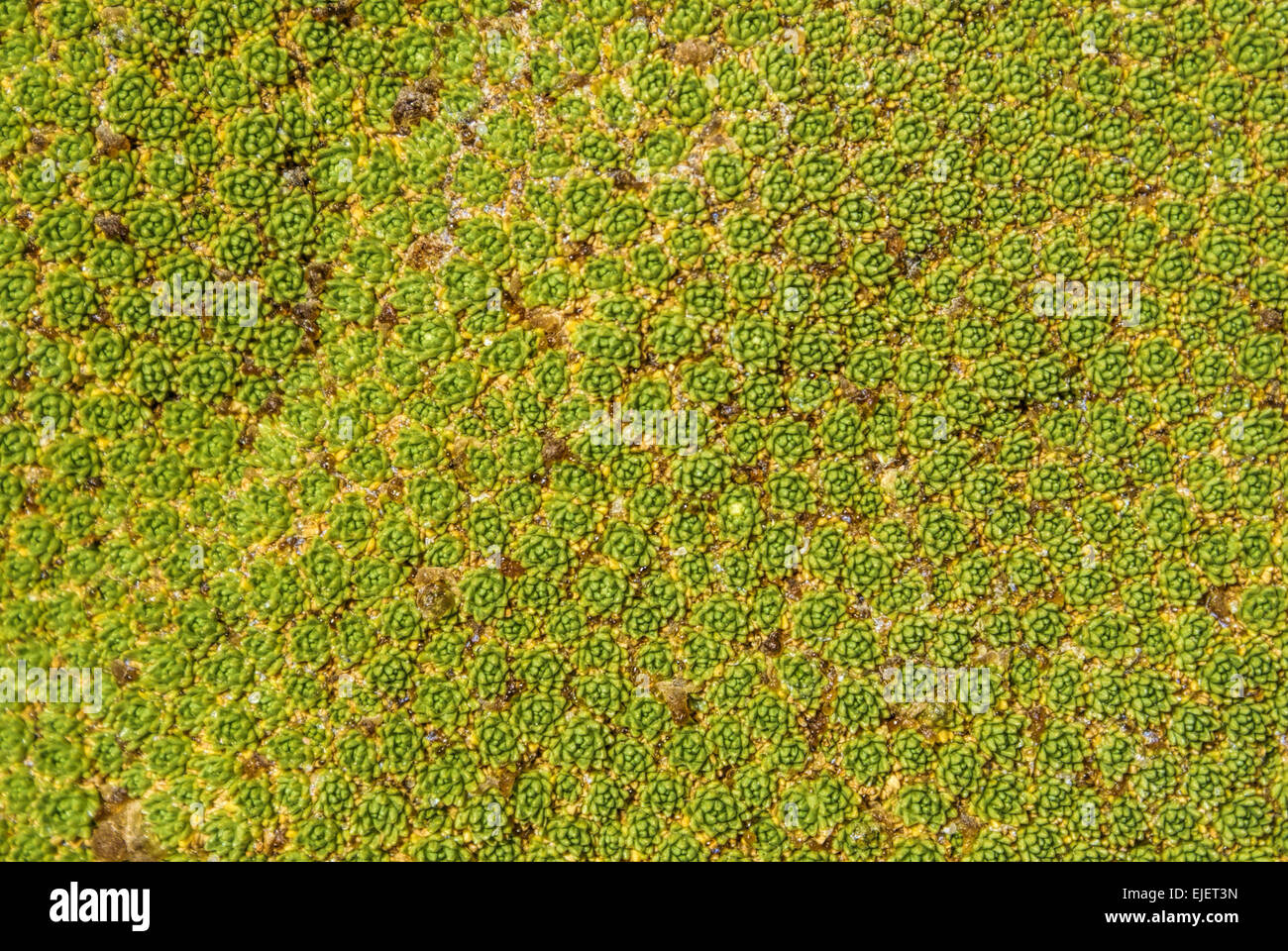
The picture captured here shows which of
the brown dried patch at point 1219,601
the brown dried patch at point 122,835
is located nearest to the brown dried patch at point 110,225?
the brown dried patch at point 122,835

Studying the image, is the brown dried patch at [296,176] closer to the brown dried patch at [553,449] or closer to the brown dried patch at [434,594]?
the brown dried patch at [553,449]

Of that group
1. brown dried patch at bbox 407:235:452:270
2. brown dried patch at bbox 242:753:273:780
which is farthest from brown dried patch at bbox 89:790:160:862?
brown dried patch at bbox 407:235:452:270

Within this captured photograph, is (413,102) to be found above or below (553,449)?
above

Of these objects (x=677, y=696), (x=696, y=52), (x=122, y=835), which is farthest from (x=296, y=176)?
(x=122, y=835)

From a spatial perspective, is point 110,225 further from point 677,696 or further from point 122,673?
point 677,696

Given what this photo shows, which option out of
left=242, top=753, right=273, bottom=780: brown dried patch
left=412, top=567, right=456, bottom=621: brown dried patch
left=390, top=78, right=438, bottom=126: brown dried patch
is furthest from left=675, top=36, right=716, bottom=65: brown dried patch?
left=242, top=753, right=273, bottom=780: brown dried patch

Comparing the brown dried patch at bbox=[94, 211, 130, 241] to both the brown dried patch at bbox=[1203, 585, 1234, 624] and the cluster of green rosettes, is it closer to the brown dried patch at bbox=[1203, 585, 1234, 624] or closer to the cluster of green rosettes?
the cluster of green rosettes

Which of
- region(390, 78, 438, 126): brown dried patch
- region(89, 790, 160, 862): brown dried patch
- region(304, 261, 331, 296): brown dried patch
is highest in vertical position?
region(390, 78, 438, 126): brown dried patch

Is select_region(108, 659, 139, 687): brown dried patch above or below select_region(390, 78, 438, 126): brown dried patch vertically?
below
